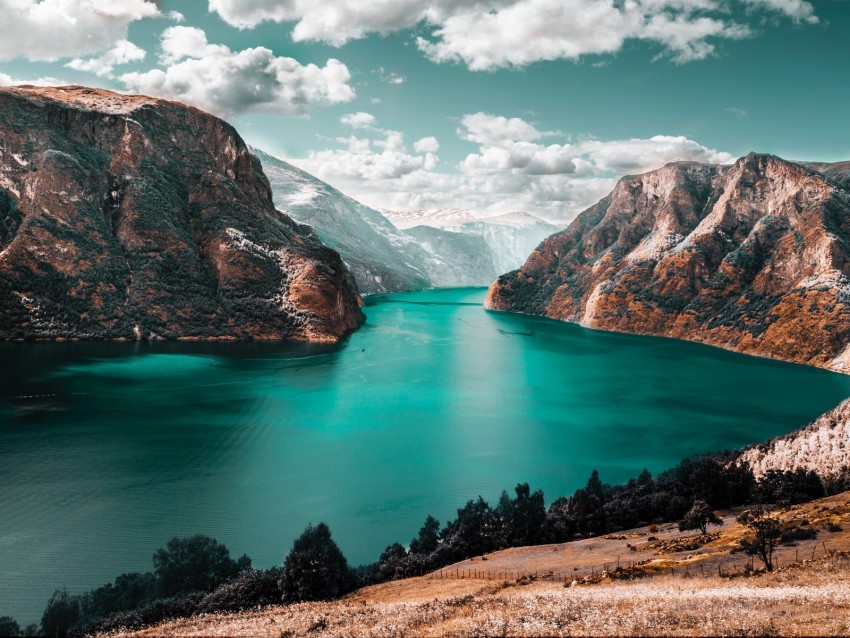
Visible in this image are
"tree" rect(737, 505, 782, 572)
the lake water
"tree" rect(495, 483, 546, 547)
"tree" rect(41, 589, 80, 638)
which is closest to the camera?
"tree" rect(41, 589, 80, 638)

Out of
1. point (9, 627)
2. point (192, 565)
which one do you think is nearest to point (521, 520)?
point (192, 565)

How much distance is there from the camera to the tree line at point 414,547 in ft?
134

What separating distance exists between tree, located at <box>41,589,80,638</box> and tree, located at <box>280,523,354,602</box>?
1479 cm

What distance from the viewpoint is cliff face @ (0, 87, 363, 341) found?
504 feet

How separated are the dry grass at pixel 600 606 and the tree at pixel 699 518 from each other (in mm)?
2539

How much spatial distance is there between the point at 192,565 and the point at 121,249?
155775 mm

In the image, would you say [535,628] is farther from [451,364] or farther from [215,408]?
[451,364]

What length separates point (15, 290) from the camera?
5699 inches

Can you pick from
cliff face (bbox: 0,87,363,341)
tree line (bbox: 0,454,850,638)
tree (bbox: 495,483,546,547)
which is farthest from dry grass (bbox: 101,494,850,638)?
cliff face (bbox: 0,87,363,341)

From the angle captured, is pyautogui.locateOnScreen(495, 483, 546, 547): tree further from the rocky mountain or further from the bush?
the rocky mountain

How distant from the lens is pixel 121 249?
174 meters

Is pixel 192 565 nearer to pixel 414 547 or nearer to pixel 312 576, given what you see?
pixel 312 576

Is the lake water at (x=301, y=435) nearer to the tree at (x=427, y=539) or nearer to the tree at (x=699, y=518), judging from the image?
the tree at (x=427, y=539)

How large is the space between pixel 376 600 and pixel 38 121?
7980 inches
